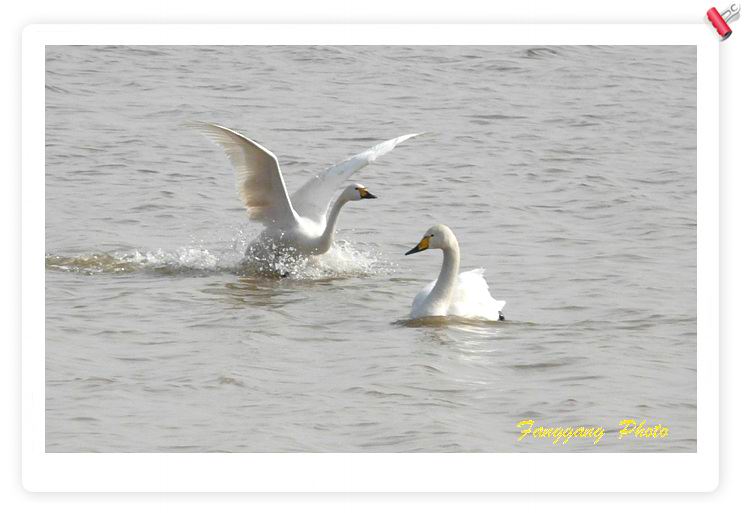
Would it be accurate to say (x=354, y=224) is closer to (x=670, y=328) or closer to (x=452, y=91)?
(x=452, y=91)

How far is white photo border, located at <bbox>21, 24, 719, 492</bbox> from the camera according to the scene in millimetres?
8812

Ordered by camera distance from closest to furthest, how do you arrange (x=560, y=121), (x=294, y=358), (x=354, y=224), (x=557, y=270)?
(x=294, y=358), (x=557, y=270), (x=560, y=121), (x=354, y=224)

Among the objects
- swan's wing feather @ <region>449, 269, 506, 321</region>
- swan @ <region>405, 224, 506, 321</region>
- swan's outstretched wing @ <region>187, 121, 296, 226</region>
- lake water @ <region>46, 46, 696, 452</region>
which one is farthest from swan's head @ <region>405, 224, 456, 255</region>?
swan's outstretched wing @ <region>187, 121, 296, 226</region>

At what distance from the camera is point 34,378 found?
9.25 m

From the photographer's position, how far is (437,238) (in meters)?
11.9

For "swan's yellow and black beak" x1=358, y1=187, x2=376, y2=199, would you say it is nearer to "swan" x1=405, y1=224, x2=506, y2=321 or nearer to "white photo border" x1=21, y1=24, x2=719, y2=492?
"swan" x1=405, y1=224, x2=506, y2=321

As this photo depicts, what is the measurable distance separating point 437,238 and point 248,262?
74.6 inches
